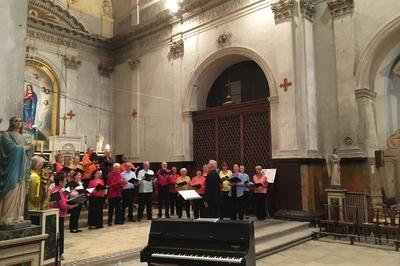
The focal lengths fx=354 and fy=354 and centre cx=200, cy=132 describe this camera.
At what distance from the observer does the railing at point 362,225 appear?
7416 millimetres

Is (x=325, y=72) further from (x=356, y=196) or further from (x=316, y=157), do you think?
(x=356, y=196)

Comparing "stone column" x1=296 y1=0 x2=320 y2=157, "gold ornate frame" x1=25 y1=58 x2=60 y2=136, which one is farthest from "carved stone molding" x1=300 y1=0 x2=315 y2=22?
"gold ornate frame" x1=25 y1=58 x2=60 y2=136

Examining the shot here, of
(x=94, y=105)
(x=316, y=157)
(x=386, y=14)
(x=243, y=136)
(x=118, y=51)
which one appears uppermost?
(x=118, y=51)

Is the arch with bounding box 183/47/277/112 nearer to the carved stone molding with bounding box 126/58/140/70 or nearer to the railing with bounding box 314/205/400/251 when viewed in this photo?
the carved stone molding with bounding box 126/58/140/70

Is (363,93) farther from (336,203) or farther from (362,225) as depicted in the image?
(362,225)

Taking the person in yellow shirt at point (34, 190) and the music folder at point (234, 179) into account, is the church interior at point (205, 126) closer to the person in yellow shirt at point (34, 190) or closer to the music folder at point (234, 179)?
the person in yellow shirt at point (34, 190)

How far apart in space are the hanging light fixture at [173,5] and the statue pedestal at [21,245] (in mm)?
9932


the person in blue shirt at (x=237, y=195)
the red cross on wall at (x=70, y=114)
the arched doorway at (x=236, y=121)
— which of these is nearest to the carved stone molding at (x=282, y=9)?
the arched doorway at (x=236, y=121)

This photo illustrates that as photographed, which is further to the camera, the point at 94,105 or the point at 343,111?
the point at 94,105

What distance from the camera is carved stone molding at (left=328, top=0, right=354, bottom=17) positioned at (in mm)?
9453

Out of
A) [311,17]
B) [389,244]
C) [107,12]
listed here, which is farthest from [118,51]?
[389,244]

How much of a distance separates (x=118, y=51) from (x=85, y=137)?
4.11 metres

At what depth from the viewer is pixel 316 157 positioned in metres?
9.53

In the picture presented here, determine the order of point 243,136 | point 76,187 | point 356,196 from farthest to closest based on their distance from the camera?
1. point 243,136
2. point 356,196
3. point 76,187
